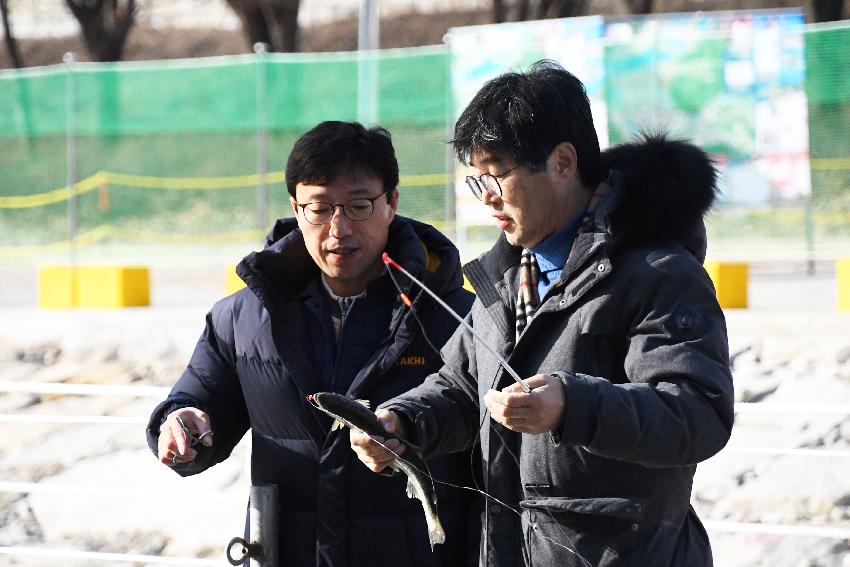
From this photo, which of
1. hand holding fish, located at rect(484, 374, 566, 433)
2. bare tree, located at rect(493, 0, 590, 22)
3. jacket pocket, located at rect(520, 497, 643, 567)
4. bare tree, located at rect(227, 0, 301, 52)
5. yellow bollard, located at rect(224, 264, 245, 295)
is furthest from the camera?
bare tree, located at rect(493, 0, 590, 22)

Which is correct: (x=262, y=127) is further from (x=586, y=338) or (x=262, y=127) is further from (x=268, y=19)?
(x=268, y=19)

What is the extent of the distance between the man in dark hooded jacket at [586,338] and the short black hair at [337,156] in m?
0.65

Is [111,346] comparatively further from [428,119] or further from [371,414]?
[371,414]

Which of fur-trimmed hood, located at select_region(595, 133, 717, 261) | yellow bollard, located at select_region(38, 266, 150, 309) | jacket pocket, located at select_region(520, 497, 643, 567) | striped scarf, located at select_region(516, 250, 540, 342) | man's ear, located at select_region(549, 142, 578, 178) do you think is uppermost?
man's ear, located at select_region(549, 142, 578, 178)

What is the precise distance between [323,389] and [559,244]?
2.68 feet

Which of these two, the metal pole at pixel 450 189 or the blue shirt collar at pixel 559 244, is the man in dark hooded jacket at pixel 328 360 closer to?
the blue shirt collar at pixel 559 244

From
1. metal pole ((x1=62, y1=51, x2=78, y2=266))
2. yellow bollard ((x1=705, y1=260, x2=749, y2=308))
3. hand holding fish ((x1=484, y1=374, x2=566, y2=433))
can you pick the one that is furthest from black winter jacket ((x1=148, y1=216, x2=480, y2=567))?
metal pole ((x1=62, y1=51, x2=78, y2=266))

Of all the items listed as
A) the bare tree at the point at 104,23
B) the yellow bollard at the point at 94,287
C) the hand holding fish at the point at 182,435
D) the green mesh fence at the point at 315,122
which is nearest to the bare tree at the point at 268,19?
the bare tree at the point at 104,23

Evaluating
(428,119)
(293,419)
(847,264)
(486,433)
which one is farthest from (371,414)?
(428,119)

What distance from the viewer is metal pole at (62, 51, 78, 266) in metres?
11.4

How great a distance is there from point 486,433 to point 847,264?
6.59m

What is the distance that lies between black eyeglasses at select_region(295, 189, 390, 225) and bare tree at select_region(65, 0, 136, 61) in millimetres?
25112

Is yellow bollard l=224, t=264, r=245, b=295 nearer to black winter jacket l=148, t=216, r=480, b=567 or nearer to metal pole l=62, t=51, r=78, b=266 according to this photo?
metal pole l=62, t=51, r=78, b=266

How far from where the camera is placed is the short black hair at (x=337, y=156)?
125 inches
